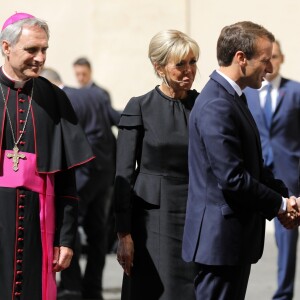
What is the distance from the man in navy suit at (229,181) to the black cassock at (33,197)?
0.62m

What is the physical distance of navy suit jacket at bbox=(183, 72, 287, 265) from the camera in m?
5.12

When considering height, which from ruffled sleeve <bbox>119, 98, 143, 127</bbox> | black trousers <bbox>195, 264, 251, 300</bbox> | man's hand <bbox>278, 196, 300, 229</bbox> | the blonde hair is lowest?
black trousers <bbox>195, 264, 251, 300</bbox>

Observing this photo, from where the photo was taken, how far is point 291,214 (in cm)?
536

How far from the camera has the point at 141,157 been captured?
19.6ft

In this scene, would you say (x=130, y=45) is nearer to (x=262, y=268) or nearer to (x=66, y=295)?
(x=262, y=268)

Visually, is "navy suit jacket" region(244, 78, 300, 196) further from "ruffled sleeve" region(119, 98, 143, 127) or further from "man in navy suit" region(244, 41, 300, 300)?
"ruffled sleeve" region(119, 98, 143, 127)

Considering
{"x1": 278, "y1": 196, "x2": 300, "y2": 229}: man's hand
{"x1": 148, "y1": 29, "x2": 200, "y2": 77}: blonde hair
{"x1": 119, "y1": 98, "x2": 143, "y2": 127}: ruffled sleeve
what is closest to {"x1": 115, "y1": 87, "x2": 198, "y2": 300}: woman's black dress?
{"x1": 119, "y1": 98, "x2": 143, "y2": 127}: ruffled sleeve

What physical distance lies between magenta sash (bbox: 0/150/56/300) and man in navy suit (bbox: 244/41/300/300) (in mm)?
3260

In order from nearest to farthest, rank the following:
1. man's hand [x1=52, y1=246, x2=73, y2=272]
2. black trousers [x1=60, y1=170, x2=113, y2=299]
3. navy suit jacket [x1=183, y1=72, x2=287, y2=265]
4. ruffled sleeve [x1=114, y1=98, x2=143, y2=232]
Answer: navy suit jacket [x1=183, y1=72, x2=287, y2=265] → man's hand [x1=52, y1=246, x2=73, y2=272] → ruffled sleeve [x1=114, y1=98, x2=143, y2=232] → black trousers [x1=60, y1=170, x2=113, y2=299]

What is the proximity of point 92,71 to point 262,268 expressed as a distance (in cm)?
430

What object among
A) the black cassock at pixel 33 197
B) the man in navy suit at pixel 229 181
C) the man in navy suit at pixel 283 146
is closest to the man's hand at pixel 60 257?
the black cassock at pixel 33 197

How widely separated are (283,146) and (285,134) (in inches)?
3.6

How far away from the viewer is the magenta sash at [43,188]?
532cm

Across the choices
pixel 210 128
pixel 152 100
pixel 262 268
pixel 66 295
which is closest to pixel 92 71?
pixel 262 268
